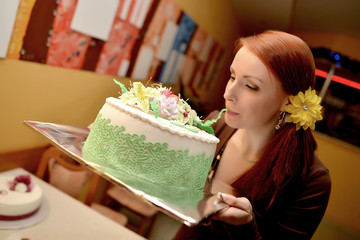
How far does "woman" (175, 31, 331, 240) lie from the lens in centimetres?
106

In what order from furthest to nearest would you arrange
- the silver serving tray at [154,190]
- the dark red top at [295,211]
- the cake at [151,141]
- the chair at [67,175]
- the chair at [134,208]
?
the chair at [134,208]
the chair at [67,175]
the dark red top at [295,211]
the cake at [151,141]
the silver serving tray at [154,190]

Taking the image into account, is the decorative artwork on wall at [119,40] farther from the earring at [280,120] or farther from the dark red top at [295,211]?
the dark red top at [295,211]

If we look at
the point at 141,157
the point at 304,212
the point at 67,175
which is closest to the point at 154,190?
the point at 141,157

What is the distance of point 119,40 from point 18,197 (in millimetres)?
1173

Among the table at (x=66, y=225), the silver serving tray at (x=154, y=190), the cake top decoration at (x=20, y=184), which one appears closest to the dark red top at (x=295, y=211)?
the silver serving tray at (x=154, y=190)

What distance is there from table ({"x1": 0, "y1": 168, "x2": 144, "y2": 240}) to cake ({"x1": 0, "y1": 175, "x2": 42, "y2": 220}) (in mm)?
85

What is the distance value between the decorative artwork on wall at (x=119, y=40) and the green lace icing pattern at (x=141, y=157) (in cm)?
87

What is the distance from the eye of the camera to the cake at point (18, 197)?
1.63 metres

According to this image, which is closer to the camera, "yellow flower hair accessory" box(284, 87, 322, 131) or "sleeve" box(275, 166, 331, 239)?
"yellow flower hair accessory" box(284, 87, 322, 131)

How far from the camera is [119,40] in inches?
85.0

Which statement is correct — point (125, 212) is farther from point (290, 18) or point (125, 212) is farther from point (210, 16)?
point (290, 18)

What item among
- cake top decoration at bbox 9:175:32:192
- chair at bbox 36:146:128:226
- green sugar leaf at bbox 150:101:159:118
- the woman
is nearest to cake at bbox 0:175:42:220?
cake top decoration at bbox 9:175:32:192

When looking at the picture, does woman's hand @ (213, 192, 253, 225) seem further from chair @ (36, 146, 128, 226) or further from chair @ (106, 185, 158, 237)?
chair @ (106, 185, 158, 237)

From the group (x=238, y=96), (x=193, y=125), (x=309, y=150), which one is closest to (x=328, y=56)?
(x=309, y=150)
